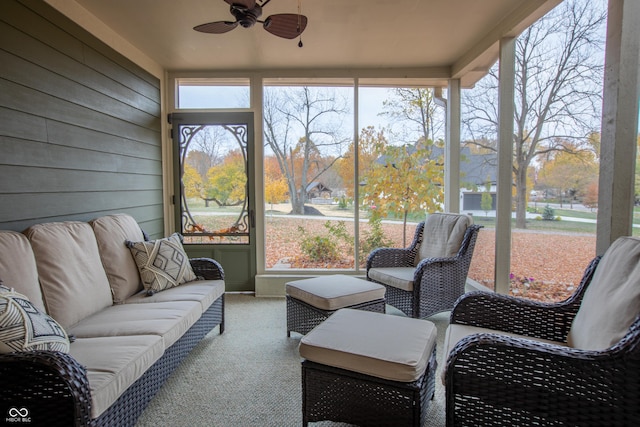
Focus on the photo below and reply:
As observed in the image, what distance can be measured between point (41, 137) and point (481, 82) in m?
3.97

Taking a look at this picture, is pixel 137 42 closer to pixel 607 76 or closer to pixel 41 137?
pixel 41 137

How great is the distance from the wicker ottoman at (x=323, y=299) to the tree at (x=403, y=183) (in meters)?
1.50

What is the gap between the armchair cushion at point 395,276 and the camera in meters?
3.12

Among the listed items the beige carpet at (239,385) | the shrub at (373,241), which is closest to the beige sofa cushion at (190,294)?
the beige carpet at (239,385)

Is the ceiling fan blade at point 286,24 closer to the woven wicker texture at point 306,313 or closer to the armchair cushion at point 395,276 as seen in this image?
the woven wicker texture at point 306,313

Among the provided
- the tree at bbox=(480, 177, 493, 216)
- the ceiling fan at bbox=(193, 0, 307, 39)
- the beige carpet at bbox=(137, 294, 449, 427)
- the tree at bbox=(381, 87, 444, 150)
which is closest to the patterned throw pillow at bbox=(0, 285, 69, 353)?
the beige carpet at bbox=(137, 294, 449, 427)

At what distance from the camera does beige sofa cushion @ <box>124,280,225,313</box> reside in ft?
8.34

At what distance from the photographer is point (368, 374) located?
162 centimetres

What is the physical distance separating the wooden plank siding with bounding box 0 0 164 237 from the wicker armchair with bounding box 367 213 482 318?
253cm

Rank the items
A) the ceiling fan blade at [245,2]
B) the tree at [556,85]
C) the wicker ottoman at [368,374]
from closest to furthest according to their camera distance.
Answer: the wicker ottoman at [368,374] → the ceiling fan blade at [245,2] → the tree at [556,85]

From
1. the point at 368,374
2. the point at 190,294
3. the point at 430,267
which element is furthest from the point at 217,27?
the point at 430,267

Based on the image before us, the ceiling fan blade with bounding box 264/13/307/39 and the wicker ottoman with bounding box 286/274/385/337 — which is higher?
the ceiling fan blade with bounding box 264/13/307/39

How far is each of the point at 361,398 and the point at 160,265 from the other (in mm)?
1899

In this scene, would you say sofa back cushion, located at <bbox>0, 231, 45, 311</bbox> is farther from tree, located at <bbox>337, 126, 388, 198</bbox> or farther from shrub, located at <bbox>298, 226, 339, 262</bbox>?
tree, located at <bbox>337, 126, 388, 198</bbox>
